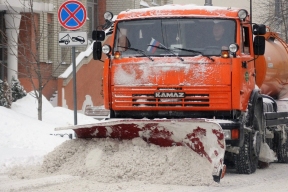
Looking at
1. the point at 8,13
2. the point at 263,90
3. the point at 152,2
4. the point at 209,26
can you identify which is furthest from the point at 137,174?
the point at 152,2

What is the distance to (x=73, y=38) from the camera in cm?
1562

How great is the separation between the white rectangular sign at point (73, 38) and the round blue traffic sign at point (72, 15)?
208 millimetres

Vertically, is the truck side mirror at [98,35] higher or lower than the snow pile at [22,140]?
higher

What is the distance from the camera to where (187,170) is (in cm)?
1097

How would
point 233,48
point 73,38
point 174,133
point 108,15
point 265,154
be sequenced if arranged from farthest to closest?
point 73,38 < point 265,154 < point 108,15 < point 233,48 < point 174,133

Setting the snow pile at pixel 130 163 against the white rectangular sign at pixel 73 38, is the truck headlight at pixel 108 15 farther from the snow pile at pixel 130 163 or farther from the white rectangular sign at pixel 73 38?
the snow pile at pixel 130 163

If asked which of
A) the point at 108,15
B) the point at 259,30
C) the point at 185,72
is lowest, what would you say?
the point at 185,72

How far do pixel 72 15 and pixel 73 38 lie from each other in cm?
54

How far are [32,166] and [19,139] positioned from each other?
3.58 m

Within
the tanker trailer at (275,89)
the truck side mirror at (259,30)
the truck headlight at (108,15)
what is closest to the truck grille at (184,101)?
the truck side mirror at (259,30)

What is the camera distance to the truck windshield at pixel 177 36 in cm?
1269

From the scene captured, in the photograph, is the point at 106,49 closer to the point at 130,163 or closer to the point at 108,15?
the point at 108,15

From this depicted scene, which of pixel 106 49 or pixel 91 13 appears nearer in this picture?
pixel 106 49

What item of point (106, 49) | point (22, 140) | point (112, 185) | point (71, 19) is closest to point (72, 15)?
point (71, 19)
